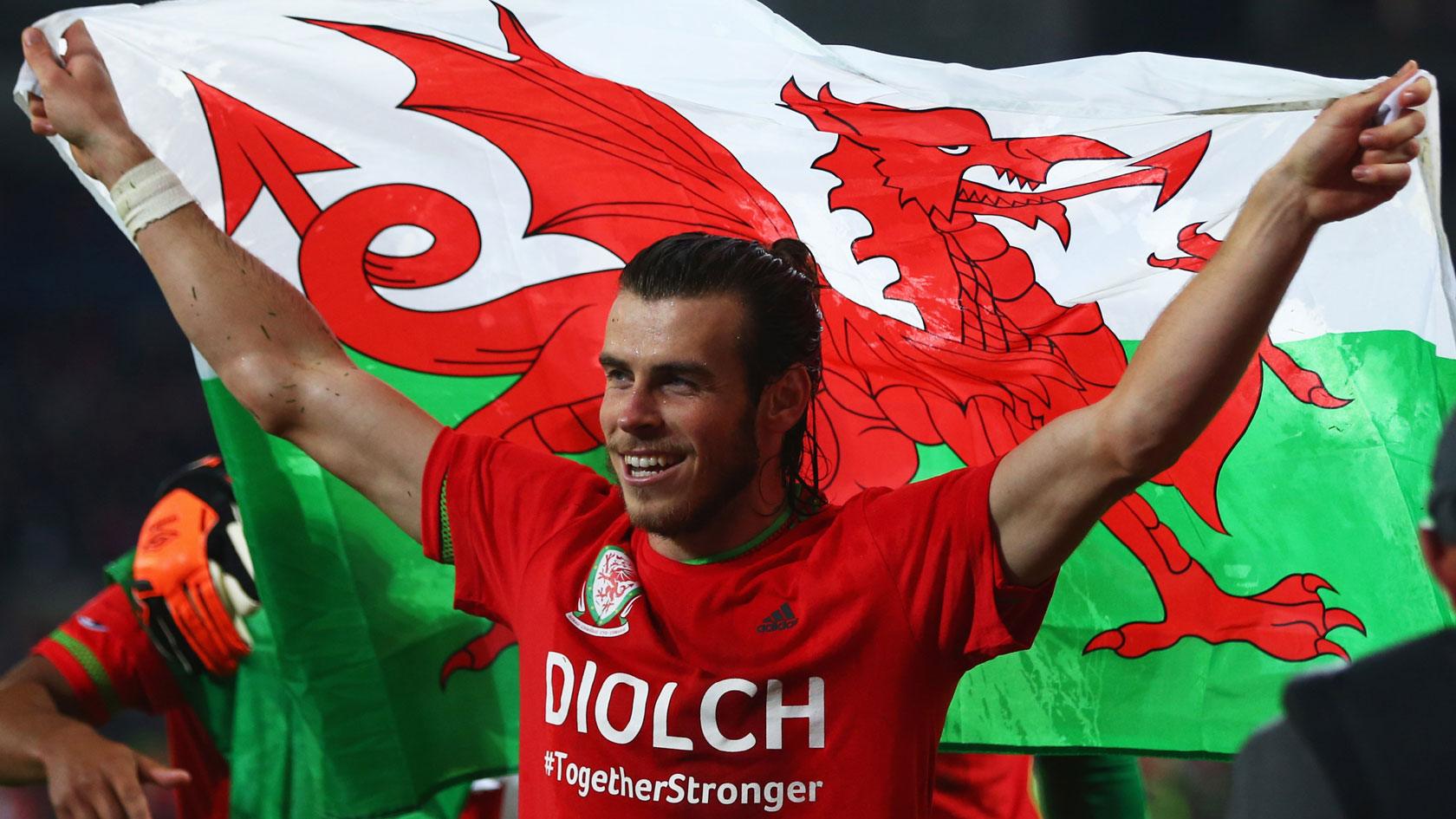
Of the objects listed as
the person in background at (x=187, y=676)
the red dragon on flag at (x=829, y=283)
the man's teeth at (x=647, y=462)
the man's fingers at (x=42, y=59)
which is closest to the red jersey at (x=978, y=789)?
the red dragon on flag at (x=829, y=283)

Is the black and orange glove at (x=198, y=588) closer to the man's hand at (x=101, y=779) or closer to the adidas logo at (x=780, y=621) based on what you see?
the man's hand at (x=101, y=779)

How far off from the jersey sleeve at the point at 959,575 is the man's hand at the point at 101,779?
168 centimetres

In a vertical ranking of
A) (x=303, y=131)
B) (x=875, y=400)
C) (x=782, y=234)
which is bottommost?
(x=875, y=400)

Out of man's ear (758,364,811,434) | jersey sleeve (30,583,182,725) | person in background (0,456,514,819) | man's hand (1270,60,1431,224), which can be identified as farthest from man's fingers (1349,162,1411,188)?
jersey sleeve (30,583,182,725)

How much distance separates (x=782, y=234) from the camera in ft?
10.3

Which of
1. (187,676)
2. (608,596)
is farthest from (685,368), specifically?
(187,676)

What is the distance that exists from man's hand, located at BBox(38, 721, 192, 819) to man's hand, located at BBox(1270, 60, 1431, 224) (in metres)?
2.42

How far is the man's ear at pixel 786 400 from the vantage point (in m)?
2.50

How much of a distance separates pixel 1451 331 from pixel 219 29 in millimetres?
2646

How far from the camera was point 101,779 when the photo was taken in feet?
10.5

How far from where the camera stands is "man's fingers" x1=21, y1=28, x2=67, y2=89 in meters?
2.75

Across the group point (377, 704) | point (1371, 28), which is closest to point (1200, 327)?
point (377, 704)

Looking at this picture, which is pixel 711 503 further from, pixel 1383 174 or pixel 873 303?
pixel 1383 174

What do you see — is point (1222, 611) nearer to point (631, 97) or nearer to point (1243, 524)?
point (1243, 524)
